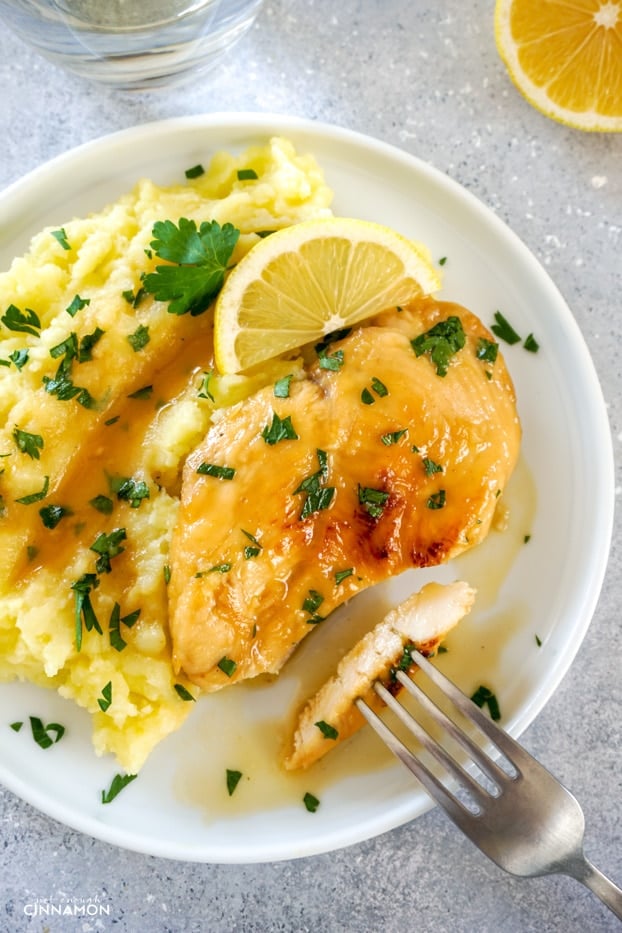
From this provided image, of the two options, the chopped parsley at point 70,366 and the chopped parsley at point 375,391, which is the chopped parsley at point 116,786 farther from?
the chopped parsley at point 375,391

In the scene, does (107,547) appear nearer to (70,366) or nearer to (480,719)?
(70,366)

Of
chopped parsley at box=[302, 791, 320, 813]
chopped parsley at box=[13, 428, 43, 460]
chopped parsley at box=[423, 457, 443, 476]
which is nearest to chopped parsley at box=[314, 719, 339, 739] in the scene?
chopped parsley at box=[302, 791, 320, 813]

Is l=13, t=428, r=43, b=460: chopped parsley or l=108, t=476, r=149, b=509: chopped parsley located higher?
l=13, t=428, r=43, b=460: chopped parsley

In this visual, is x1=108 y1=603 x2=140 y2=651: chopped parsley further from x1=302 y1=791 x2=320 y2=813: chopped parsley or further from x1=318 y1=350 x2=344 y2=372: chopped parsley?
x1=318 y1=350 x2=344 y2=372: chopped parsley

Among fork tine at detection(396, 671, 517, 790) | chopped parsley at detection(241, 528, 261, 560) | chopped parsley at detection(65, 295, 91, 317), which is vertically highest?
chopped parsley at detection(65, 295, 91, 317)

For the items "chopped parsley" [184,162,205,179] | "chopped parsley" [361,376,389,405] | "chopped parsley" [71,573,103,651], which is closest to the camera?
"chopped parsley" [71,573,103,651]

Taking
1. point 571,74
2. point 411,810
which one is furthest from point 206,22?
point 411,810
